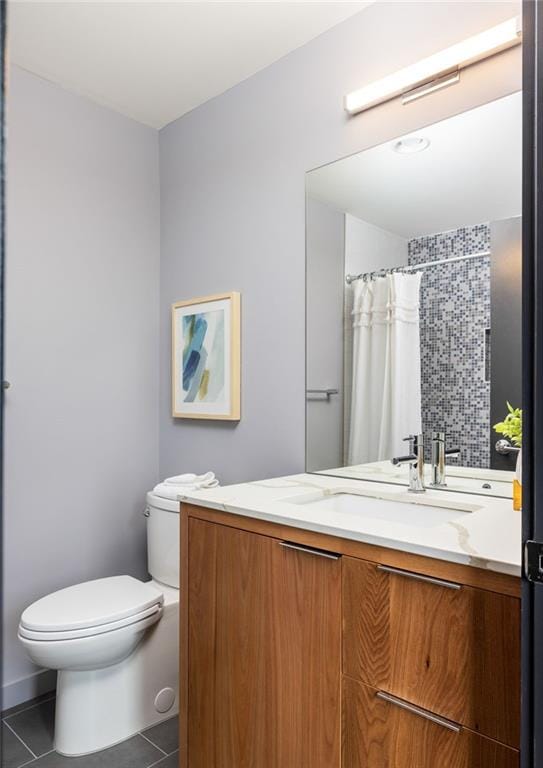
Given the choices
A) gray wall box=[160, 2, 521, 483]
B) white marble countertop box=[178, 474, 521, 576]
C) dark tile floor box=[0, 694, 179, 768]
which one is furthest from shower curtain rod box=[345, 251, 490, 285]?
dark tile floor box=[0, 694, 179, 768]

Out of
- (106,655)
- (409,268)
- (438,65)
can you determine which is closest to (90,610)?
(106,655)

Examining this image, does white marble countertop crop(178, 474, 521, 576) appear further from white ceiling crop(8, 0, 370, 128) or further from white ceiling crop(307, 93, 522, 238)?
white ceiling crop(8, 0, 370, 128)

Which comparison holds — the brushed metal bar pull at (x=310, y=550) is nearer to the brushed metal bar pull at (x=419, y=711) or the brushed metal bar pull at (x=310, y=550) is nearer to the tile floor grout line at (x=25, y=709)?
the brushed metal bar pull at (x=419, y=711)

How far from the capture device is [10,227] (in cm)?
216

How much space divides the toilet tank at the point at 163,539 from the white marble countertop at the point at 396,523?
0.53 m

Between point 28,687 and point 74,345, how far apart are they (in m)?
1.40

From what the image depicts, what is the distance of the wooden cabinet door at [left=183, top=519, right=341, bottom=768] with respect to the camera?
49.2 inches

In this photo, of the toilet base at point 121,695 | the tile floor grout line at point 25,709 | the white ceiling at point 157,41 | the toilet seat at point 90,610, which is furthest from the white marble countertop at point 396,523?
the white ceiling at point 157,41

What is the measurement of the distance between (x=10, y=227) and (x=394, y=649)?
2034mm

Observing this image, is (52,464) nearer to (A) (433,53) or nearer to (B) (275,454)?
(B) (275,454)

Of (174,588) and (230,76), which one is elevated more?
(230,76)

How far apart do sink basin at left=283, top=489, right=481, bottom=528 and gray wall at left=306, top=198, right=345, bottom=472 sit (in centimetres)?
25

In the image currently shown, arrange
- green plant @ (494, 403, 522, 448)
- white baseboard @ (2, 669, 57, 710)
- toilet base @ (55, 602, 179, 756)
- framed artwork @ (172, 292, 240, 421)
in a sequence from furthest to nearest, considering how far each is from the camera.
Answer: framed artwork @ (172, 292, 240, 421), white baseboard @ (2, 669, 57, 710), toilet base @ (55, 602, 179, 756), green plant @ (494, 403, 522, 448)

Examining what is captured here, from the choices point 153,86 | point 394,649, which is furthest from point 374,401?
point 153,86
